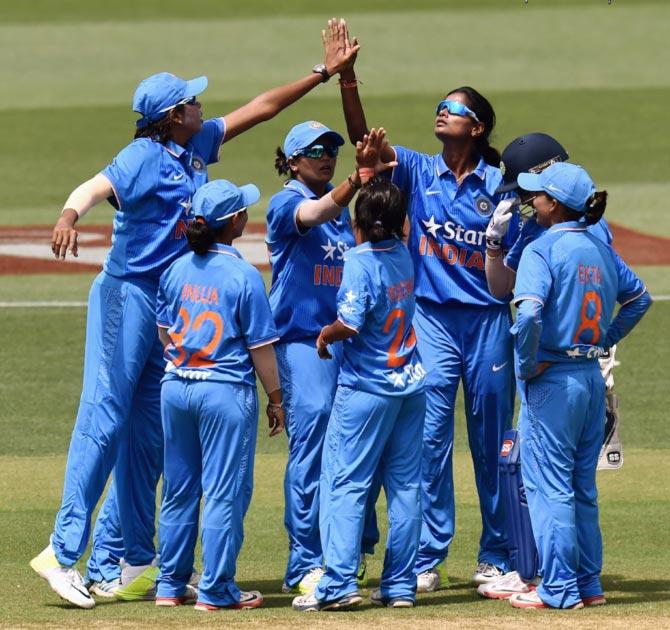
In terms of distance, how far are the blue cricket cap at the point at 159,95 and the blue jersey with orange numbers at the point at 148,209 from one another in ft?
0.48

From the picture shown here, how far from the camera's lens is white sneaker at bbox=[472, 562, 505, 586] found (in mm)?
7980

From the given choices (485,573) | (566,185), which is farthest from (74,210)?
Result: (485,573)

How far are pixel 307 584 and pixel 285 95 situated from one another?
8.05 ft

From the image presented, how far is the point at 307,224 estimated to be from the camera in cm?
773

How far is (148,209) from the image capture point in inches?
306

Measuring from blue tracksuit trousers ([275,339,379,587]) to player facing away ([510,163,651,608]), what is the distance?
3.15ft

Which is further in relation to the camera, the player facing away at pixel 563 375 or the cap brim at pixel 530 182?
the cap brim at pixel 530 182

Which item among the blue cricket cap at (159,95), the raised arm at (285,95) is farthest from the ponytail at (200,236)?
the raised arm at (285,95)

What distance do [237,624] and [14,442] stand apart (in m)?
4.77

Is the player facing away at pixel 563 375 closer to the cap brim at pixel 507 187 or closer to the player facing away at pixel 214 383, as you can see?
the cap brim at pixel 507 187

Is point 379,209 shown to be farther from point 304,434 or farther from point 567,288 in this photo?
point 304,434

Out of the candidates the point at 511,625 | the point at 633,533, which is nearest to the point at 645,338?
the point at 633,533

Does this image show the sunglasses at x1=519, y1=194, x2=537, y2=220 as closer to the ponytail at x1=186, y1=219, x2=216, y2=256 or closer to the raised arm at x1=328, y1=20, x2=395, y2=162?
the raised arm at x1=328, y1=20, x2=395, y2=162

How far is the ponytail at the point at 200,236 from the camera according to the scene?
731cm
